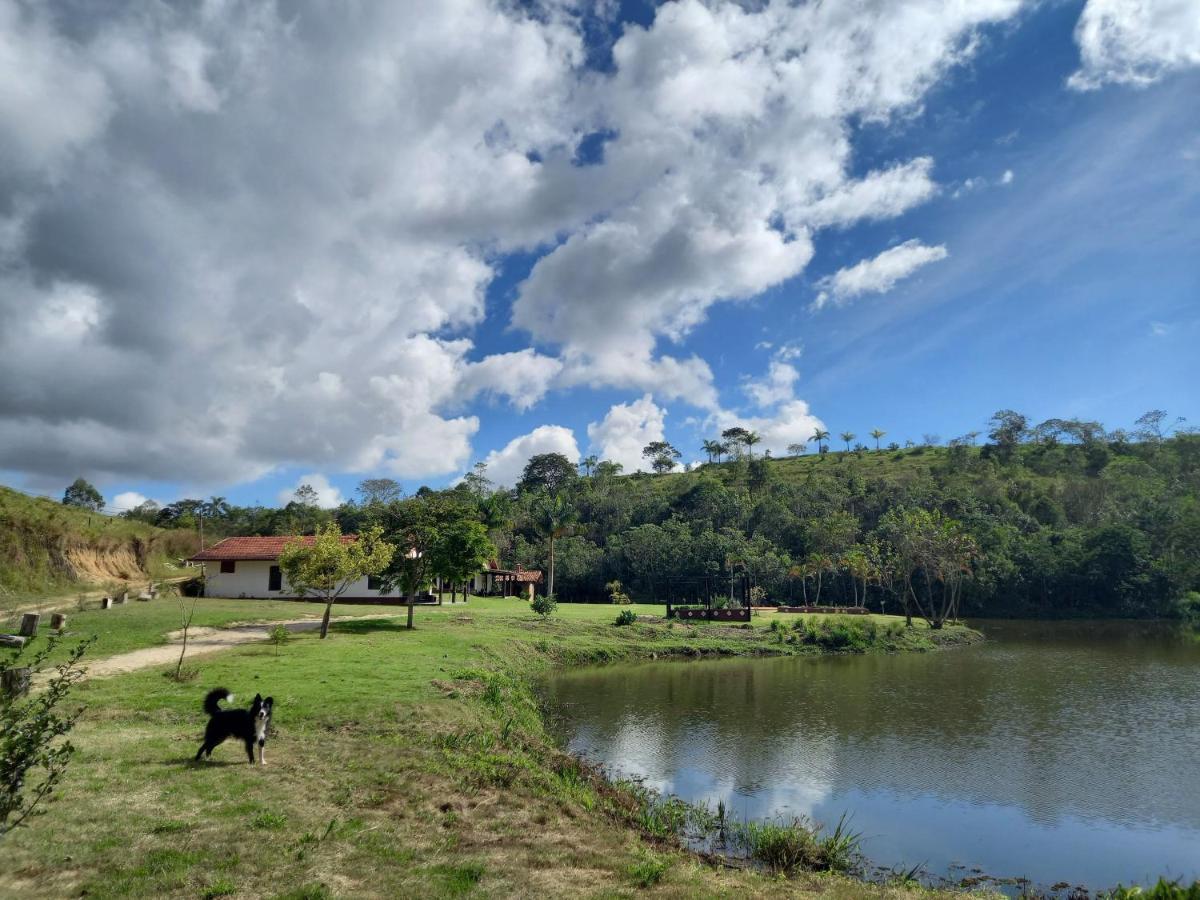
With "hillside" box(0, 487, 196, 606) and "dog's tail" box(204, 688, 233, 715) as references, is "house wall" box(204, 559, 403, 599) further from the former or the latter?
"dog's tail" box(204, 688, 233, 715)

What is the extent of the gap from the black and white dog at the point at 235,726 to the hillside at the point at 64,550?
33.6 m

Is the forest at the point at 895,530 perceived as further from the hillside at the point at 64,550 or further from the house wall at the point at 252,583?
the hillside at the point at 64,550

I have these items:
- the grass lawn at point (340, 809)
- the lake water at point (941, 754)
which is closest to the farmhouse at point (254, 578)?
the lake water at point (941, 754)

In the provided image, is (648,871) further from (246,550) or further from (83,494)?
(83,494)

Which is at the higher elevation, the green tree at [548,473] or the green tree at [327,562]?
the green tree at [548,473]

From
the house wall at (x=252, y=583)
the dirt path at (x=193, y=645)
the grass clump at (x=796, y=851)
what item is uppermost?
the house wall at (x=252, y=583)

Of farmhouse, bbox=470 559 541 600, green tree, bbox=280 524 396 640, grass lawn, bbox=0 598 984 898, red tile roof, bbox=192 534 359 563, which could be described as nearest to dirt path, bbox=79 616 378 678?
grass lawn, bbox=0 598 984 898

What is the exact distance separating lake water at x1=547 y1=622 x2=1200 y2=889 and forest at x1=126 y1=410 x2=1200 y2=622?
26239mm

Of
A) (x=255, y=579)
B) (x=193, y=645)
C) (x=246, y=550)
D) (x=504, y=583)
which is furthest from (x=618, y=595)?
(x=193, y=645)

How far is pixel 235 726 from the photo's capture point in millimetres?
12539

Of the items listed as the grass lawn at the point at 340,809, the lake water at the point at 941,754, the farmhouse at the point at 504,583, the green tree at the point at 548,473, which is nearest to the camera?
the grass lawn at the point at 340,809

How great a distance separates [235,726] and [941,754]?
20.3 m

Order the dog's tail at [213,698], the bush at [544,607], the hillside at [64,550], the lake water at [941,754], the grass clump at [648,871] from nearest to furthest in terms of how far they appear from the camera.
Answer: the grass clump at [648,871], the dog's tail at [213,698], the lake water at [941,754], the hillside at [64,550], the bush at [544,607]

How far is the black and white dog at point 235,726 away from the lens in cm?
1247
